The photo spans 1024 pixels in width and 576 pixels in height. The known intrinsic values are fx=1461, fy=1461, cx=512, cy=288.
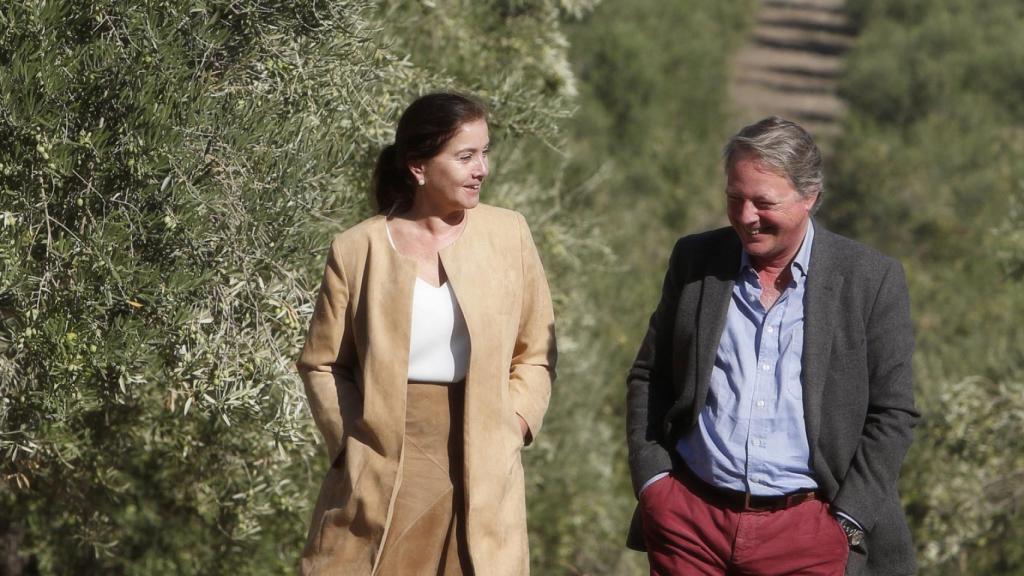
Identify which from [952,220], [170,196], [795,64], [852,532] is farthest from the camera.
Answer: [795,64]

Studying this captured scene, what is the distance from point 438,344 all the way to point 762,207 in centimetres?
100

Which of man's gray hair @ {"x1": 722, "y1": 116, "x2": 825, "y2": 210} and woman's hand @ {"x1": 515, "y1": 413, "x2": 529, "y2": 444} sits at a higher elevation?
man's gray hair @ {"x1": 722, "y1": 116, "x2": 825, "y2": 210}

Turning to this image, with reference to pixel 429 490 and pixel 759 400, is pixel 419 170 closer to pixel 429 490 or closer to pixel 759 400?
pixel 429 490

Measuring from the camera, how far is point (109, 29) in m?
5.22

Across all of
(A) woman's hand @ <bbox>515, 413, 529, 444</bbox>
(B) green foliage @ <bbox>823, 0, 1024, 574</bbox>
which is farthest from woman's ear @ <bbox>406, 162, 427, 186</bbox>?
(B) green foliage @ <bbox>823, 0, 1024, 574</bbox>

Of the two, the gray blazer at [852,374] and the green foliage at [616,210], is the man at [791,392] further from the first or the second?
the green foliage at [616,210]

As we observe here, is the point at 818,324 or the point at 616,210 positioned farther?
the point at 616,210

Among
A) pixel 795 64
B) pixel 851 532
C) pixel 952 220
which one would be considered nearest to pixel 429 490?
pixel 851 532

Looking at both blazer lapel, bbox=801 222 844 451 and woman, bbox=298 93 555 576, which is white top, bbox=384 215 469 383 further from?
blazer lapel, bbox=801 222 844 451

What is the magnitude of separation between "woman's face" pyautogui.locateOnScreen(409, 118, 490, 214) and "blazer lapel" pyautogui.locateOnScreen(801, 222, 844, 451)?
975 mm

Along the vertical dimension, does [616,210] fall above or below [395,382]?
below

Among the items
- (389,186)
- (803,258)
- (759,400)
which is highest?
(389,186)

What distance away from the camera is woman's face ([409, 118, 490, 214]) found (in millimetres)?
4156

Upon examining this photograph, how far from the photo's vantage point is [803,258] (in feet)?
13.4
